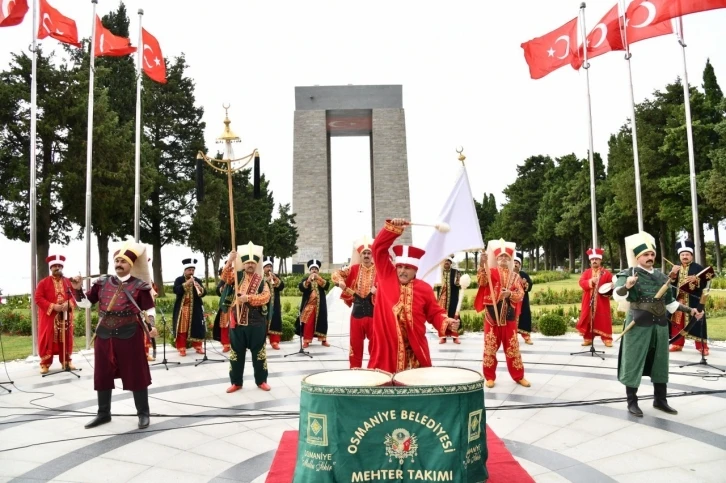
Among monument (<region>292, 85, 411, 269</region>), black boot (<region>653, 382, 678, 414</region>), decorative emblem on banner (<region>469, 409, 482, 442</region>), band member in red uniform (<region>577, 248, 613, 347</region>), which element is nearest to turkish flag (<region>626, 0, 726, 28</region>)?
band member in red uniform (<region>577, 248, 613, 347</region>)

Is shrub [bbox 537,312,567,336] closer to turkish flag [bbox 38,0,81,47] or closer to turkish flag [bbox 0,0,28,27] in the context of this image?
turkish flag [bbox 38,0,81,47]

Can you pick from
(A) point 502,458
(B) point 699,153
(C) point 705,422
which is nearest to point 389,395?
(A) point 502,458

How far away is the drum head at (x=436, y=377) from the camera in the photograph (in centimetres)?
381

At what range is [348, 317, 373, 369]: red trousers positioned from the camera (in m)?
7.70

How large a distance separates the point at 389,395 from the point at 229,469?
6.46 feet

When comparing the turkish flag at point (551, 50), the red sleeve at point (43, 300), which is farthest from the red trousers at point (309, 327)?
the turkish flag at point (551, 50)

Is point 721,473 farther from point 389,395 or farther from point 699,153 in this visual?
point 699,153

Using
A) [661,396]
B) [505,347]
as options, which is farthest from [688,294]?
[505,347]

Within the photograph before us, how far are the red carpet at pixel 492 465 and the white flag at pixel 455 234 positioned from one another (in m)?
1.73

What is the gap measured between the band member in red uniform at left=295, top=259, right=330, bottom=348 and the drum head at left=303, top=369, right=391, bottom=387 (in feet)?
26.1

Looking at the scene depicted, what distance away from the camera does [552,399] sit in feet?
22.8

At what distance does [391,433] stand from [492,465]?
1.31 metres

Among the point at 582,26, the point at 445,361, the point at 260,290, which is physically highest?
the point at 582,26

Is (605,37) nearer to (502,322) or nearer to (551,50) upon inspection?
(551,50)
